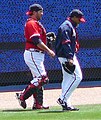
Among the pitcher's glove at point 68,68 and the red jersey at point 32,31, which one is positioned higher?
the red jersey at point 32,31

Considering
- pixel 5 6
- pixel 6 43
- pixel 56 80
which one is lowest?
pixel 56 80

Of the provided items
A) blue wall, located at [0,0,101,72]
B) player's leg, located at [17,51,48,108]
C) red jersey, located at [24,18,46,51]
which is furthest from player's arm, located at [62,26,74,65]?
blue wall, located at [0,0,101,72]

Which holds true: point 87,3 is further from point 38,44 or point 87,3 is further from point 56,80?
point 38,44

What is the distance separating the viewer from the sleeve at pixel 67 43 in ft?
32.5

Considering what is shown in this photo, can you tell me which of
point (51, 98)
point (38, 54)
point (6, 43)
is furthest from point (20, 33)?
point (38, 54)

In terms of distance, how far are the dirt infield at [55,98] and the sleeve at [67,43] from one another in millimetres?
1710

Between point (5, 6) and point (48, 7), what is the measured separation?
115 centimetres

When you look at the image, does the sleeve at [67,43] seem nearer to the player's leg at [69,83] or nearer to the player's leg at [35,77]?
the player's leg at [69,83]

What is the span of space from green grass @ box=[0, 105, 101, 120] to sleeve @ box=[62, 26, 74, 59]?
0.96 metres

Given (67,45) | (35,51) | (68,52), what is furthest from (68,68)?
(35,51)

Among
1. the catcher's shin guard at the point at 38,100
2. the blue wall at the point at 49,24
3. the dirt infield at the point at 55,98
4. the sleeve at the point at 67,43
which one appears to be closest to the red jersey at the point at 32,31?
the sleeve at the point at 67,43

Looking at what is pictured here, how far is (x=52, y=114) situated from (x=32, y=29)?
1.56m

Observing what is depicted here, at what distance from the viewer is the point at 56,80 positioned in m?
15.9

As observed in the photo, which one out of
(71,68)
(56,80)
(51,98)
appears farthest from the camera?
(56,80)
